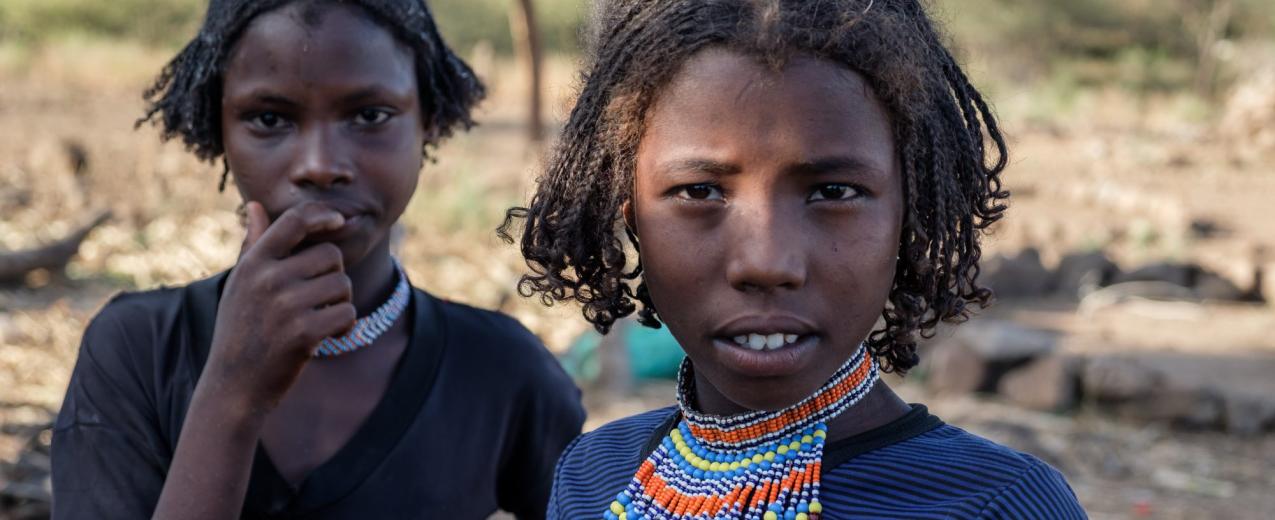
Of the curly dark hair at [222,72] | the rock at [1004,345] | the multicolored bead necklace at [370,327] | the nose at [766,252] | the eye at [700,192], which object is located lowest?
the rock at [1004,345]

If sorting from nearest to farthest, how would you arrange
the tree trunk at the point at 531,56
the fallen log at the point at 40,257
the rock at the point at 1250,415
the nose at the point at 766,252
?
the nose at the point at 766,252 < the rock at the point at 1250,415 < the fallen log at the point at 40,257 < the tree trunk at the point at 531,56

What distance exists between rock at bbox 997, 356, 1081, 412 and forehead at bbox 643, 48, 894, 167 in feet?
16.1

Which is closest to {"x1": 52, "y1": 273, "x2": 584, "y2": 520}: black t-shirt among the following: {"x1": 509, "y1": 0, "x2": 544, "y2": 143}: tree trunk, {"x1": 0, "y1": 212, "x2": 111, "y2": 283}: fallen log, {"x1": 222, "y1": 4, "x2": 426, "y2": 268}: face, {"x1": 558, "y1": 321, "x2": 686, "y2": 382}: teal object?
{"x1": 222, "y1": 4, "x2": 426, "y2": 268}: face

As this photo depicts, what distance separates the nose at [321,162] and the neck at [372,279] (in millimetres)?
181

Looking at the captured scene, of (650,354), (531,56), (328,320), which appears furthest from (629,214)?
(531,56)

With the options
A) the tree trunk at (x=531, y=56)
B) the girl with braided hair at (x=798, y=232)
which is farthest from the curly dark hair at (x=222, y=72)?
the tree trunk at (x=531, y=56)

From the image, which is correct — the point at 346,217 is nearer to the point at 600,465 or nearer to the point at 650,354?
the point at 600,465

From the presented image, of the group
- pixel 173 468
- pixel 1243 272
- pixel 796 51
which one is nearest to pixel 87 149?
pixel 1243 272

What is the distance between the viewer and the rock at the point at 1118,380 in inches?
233

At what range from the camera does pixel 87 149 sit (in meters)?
11.0

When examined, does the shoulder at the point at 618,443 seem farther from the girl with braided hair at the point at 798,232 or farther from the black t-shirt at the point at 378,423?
the black t-shirt at the point at 378,423

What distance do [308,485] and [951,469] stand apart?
3.60 feet

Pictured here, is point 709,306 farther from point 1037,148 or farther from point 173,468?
point 1037,148

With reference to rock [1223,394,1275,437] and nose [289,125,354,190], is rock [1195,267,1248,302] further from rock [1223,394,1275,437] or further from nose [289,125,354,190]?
nose [289,125,354,190]
